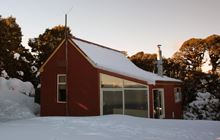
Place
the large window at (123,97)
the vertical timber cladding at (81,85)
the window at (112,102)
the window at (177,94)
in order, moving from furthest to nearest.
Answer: the window at (177,94) → the vertical timber cladding at (81,85) → the window at (112,102) → the large window at (123,97)

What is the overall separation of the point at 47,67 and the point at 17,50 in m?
17.5

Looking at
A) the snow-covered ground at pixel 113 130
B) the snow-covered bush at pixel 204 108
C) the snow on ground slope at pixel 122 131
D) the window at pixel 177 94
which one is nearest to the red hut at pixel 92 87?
the window at pixel 177 94

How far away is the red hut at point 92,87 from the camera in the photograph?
17.2m

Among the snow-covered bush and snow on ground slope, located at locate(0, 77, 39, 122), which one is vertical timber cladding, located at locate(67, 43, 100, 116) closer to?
snow on ground slope, located at locate(0, 77, 39, 122)

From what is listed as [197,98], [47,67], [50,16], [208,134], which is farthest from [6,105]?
[208,134]

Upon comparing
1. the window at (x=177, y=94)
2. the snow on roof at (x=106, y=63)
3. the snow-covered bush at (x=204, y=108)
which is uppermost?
the snow on roof at (x=106, y=63)

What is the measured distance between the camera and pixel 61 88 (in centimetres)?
1908

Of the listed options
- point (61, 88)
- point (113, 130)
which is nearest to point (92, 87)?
point (61, 88)

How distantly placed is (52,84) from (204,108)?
42.8 feet

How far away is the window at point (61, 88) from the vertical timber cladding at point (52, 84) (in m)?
0.23

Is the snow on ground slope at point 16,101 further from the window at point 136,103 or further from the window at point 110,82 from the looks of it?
the window at point 136,103

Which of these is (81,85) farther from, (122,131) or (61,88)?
(122,131)

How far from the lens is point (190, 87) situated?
2505 centimetres

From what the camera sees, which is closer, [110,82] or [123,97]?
[123,97]
